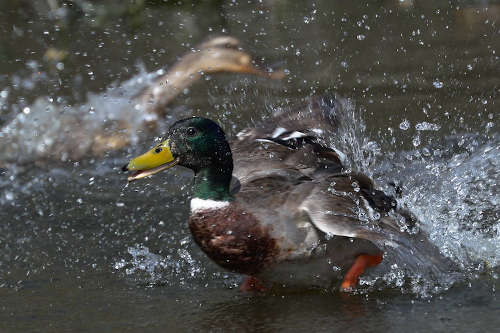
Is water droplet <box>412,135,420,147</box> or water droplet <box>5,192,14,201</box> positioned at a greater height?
water droplet <box>412,135,420,147</box>

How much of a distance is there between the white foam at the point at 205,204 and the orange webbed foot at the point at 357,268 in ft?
2.20

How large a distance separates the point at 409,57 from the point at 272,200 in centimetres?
439

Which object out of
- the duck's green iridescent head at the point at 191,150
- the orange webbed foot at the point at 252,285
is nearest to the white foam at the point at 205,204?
the duck's green iridescent head at the point at 191,150

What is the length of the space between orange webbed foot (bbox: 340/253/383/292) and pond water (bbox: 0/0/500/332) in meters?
0.07

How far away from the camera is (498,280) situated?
11.6 ft

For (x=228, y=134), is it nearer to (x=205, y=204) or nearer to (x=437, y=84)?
(x=437, y=84)

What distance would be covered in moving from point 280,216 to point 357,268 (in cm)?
48

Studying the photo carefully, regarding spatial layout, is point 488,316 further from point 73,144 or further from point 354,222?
point 73,144

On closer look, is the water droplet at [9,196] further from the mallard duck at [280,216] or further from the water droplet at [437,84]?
the water droplet at [437,84]

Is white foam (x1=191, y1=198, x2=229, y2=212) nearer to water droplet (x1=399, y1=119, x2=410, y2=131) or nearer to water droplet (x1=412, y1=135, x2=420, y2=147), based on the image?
water droplet (x1=412, y1=135, x2=420, y2=147)

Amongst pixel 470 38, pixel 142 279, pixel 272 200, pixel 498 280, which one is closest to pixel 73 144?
pixel 142 279

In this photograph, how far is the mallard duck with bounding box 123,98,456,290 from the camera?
3.50m

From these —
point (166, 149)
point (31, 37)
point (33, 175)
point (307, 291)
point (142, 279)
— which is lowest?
point (31, 37)

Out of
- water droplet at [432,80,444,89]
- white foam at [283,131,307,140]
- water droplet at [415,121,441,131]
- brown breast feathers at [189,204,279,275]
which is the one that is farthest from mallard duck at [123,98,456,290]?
water droplet at [432,80,444,89]
